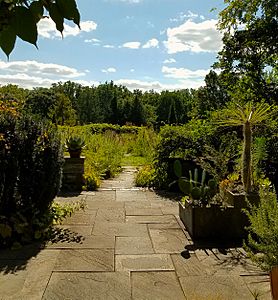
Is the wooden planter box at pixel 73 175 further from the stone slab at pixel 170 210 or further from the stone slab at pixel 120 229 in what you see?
the stone slab at pixel 120 229

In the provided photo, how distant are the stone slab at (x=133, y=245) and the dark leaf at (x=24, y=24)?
3.09 meters

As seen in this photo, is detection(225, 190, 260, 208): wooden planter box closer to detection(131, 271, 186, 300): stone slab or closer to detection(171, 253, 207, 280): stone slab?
detection(171, 253, 207, 280): stone slab

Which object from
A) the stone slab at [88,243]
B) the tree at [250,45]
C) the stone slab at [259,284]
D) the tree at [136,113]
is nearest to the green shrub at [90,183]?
the stone slab at [88,243]

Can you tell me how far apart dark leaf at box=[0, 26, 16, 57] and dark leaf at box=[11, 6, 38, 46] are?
0.03 ft

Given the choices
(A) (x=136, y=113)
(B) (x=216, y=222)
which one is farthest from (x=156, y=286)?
(A) (x=136, y=113)

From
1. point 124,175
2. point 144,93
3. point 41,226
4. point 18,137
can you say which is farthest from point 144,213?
point 144,93

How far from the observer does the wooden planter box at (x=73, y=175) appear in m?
7.14

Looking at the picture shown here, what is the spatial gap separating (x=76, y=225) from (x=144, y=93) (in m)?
54.6

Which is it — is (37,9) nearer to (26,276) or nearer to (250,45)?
(26,276)

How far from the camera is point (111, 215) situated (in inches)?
199

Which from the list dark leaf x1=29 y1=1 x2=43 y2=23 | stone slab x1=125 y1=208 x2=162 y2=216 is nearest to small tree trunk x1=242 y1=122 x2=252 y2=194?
stone slab x1=125 y1=208 x2=162 y2=216

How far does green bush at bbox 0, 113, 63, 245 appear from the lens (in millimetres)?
3711

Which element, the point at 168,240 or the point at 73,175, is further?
the point at 73,175

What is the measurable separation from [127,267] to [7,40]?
2760 mm
